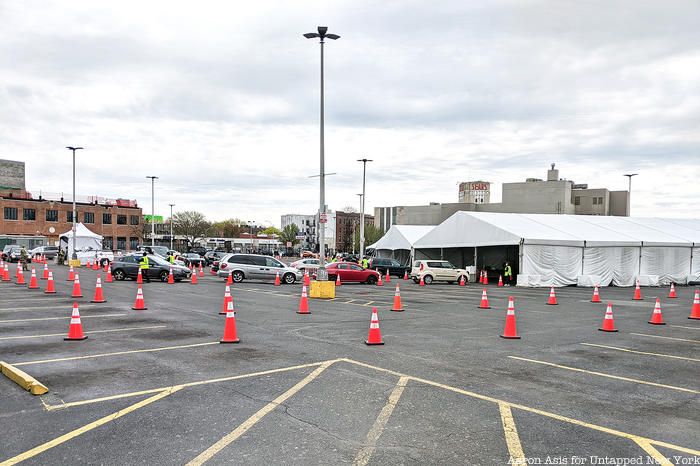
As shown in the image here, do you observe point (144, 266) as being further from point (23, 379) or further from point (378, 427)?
point (378, 427)

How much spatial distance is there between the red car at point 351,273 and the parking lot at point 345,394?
1847cm

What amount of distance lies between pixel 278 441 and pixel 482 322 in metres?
10.4

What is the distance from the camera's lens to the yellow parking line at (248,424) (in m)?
4.93

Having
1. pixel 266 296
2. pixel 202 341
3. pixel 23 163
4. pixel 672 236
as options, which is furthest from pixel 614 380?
pixel 23 163

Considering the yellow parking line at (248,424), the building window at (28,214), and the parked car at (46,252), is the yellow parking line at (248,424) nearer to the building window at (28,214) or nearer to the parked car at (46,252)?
the parked car at (46,252)

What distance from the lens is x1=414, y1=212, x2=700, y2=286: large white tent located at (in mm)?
32375

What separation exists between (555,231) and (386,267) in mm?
13574

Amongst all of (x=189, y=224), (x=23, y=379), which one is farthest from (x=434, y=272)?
(x=189, y=224)

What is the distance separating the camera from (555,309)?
62.0ft

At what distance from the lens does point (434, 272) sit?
35219 mm

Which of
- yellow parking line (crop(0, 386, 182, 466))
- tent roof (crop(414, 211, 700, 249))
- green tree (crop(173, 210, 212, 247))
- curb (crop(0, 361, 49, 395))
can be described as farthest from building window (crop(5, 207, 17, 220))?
yellow parking line (crop(0, 386, 182, 466))

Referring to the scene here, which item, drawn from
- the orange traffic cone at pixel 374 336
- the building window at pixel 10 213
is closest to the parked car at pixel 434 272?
the orange traffic cone at pixel 374 336

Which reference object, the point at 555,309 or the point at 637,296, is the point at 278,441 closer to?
the point at 555,309

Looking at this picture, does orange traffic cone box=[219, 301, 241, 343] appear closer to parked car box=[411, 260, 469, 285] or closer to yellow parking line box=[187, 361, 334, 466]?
yellow parking line box=[187, 361, 334, 466]
